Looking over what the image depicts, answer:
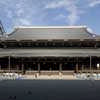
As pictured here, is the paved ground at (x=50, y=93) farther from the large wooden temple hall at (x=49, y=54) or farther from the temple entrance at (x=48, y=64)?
the temple entrance at (x=48, y=64)

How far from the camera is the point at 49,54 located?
34812 mm

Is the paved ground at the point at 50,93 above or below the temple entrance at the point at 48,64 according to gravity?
above

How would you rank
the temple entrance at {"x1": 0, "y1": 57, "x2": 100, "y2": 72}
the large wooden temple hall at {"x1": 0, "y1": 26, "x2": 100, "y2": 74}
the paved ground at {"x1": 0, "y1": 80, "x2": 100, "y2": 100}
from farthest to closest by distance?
the temple entrance at {"x1": 0, "y1": 57, "x2": 100, "y2": 72}
the large wooden temple hall at {"x1": 0, "y1": 26, "x2": 100, "y2": 74}
the paved ground at {"x1": 0, "y1": 80, "x2": 100, "y2": 100}

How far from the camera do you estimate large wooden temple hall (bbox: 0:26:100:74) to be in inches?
1371

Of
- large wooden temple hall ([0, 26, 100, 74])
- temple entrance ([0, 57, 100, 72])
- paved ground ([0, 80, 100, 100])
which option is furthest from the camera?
temple entrance ([0, 57, 100, 72])

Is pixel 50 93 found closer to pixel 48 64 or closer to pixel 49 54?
pixel 49 54

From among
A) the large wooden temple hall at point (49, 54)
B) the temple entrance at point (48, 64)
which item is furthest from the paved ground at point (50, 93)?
the temple entrance at point (48, 64)

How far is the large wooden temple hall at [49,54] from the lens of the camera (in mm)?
34812

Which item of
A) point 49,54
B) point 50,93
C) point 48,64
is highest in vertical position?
point 49,54

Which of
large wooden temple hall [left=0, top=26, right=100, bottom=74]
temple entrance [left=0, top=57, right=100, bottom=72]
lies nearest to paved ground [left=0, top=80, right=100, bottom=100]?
large wooden temple hall [left=0, top=26, right=100, bottom=74]

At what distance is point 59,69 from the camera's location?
36031mm

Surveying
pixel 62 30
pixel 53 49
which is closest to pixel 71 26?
pixel 62 30

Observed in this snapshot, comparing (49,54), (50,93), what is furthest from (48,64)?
(50,93)

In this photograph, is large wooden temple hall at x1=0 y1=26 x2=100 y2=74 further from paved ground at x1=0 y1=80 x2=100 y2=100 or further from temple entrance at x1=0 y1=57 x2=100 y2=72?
paved ground at x1=0 y1=80 x2=100 y2=100
